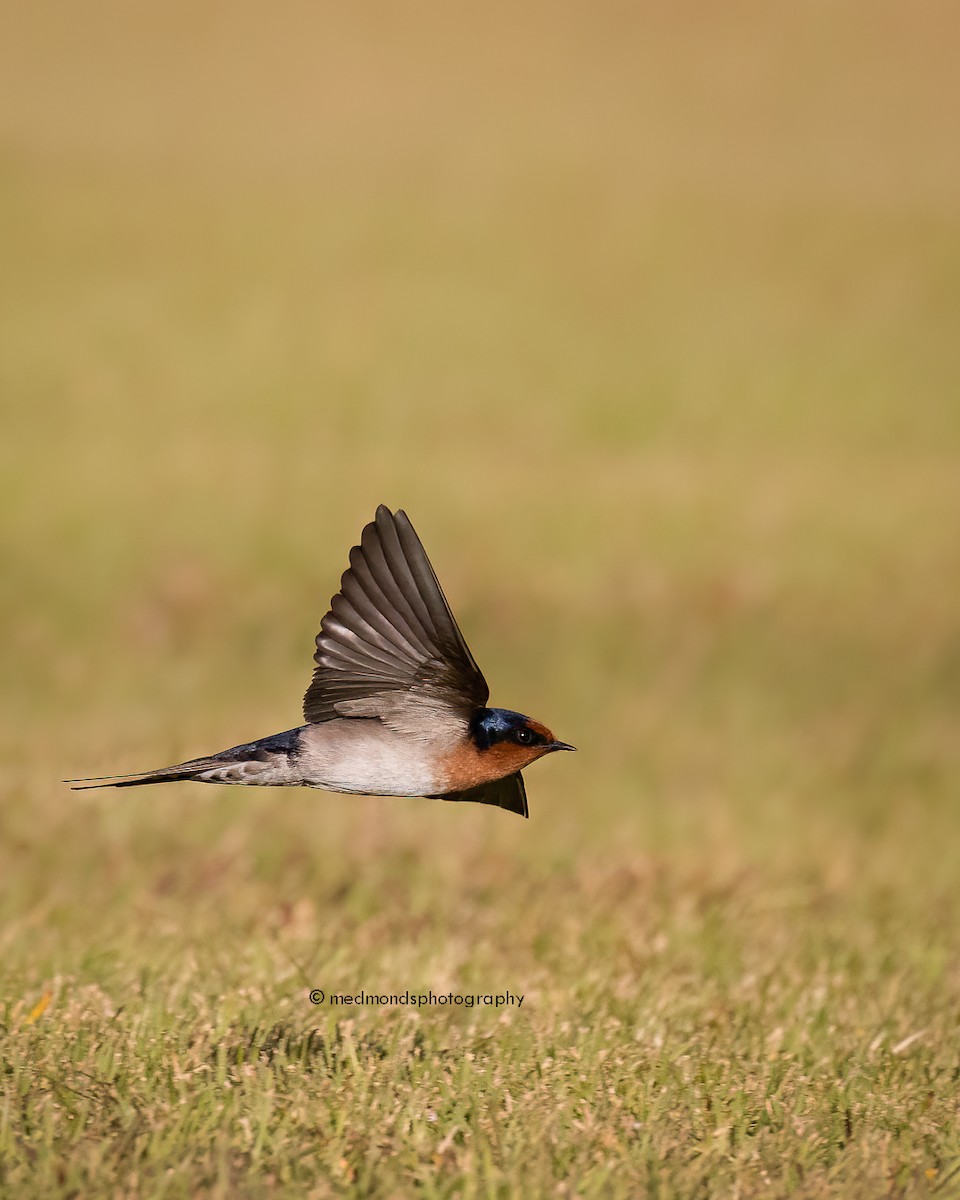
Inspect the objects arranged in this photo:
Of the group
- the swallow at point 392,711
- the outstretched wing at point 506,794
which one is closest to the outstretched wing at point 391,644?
the swallow at point 392,711

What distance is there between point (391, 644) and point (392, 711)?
0.35 ft

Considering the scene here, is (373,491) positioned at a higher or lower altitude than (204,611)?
higher

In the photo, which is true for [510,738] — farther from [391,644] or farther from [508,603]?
Result: [508,603]

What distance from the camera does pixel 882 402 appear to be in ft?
61.3

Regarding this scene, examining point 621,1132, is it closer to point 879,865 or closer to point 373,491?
point 879,865

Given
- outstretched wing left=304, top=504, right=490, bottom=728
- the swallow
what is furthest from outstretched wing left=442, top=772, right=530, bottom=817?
outstretched wing left=304, top=504, right=490, bottom=728

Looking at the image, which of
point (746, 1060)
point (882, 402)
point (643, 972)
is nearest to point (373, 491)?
point (882, 402)

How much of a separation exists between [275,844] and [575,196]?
56.5ft

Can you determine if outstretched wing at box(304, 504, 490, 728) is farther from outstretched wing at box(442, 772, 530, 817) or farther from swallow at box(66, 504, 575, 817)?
outstretched wing at box(442, 772, 530, 817)

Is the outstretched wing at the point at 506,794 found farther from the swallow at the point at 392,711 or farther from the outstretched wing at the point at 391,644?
the outstretched wing at the point at 391,644

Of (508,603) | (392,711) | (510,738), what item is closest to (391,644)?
(392,711)

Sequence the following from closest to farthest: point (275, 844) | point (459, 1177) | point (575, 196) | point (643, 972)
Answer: point (459, 1177) < point (643, 972) < point (275, 844) < point (575, 196)

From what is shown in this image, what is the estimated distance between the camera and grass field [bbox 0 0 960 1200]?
402 centimetres

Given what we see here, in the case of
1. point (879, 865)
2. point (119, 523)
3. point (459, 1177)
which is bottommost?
point (459, 1177)
